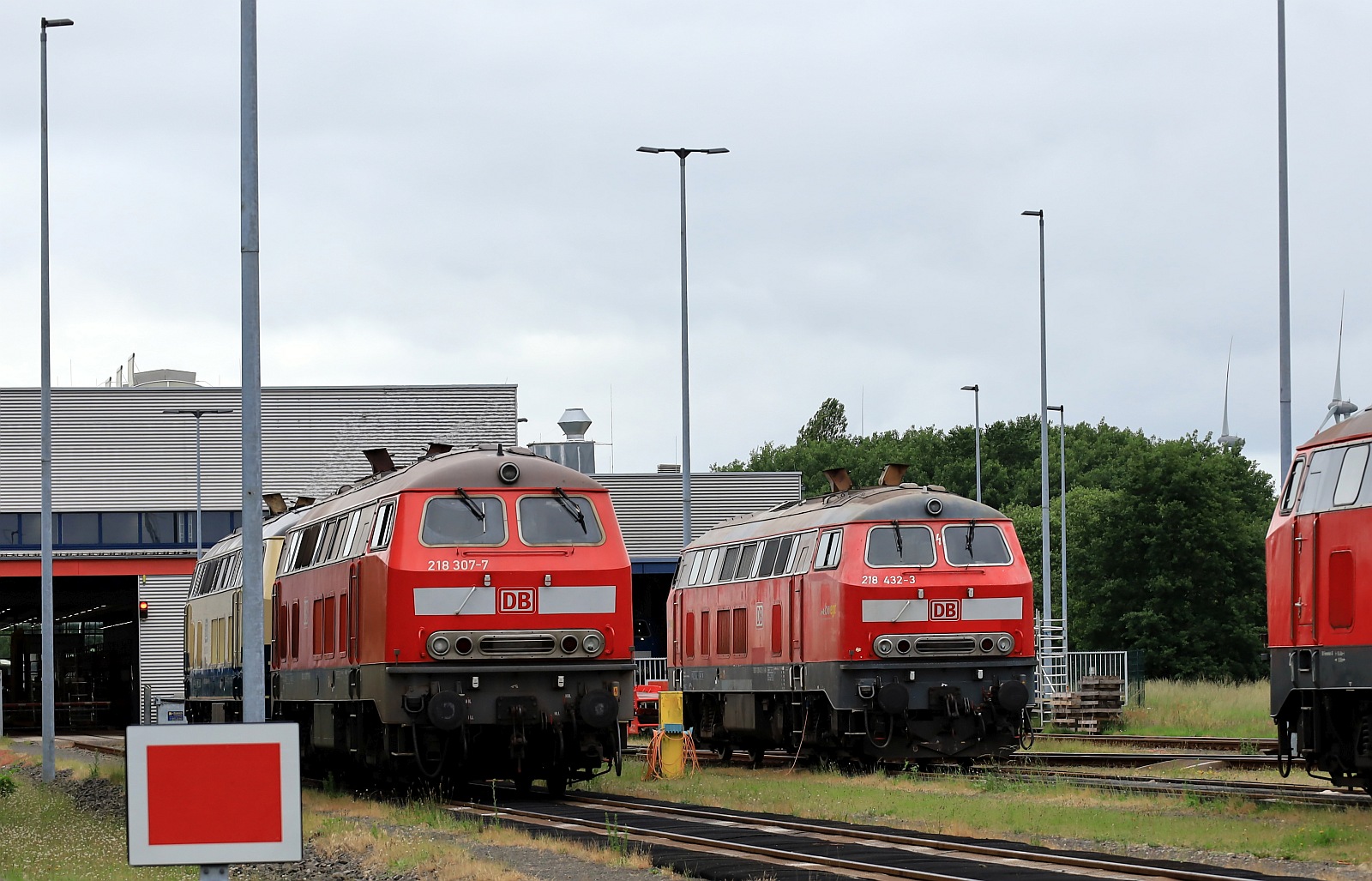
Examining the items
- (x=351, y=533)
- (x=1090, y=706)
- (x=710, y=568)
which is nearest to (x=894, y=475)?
(x=710, y=568)

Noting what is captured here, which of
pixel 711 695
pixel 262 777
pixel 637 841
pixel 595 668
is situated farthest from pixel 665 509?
pixel 262 777

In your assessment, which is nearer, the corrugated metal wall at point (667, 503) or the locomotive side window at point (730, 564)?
the locomotive side window at point (730, 564)

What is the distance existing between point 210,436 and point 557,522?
4226 cm

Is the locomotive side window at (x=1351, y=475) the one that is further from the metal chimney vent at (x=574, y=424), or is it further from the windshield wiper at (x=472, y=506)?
the metal chimney vent at (x=574, y=424)

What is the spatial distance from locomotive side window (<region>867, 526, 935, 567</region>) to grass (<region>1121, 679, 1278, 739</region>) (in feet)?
36.2

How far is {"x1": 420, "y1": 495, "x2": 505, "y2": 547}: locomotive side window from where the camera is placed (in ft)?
70.2

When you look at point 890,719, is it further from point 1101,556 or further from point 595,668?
point 1101,556

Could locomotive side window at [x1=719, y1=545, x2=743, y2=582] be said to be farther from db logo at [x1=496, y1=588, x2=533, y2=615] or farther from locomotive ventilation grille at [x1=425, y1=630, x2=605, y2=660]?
db logo at [x1=496, y1=588, x2=533, y2=615]

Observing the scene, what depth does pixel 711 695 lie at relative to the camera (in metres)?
32.0

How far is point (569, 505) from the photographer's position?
21922mm

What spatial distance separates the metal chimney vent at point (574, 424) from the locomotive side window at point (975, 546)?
42.3 meters

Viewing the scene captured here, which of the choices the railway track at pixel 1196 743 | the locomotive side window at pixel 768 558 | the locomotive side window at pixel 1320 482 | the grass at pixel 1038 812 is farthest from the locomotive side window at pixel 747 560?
the locomotive side window at pixel 1320 482

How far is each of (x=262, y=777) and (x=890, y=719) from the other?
18.1 m

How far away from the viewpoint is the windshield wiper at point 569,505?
21875 millimetres
